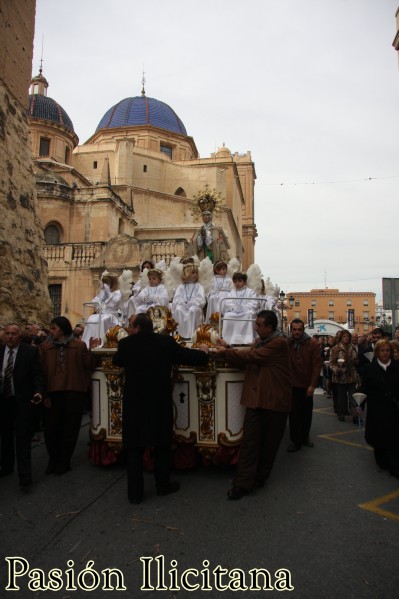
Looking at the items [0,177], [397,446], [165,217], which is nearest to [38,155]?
[165,217]

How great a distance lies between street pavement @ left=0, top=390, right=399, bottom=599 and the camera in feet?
9.87

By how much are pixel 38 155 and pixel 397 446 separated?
38527mm

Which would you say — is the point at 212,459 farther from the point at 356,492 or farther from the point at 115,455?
the point at 356,492

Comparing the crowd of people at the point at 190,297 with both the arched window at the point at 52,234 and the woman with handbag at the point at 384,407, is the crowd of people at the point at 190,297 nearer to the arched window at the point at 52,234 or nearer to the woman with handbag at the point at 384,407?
the woman with handbag at the point at 384,407

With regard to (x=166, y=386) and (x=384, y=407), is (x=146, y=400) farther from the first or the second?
(x=384, y=407)

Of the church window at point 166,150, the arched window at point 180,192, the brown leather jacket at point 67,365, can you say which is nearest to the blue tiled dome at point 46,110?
the arched window at point 180,192

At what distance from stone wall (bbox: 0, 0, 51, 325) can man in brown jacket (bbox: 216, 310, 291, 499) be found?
27.2 feet

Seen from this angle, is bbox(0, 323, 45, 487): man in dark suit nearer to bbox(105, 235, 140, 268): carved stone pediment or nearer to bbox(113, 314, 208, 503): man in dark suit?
bbox(113, 314, 208, 503): man in dark suit

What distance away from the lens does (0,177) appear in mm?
11820

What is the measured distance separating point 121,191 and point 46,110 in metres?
9.93

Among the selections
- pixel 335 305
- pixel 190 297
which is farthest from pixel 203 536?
pixel 335 305

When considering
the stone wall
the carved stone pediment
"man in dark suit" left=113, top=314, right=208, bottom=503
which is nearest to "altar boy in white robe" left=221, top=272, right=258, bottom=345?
"man in dark suit" left=113, top=314, right=208, bottom=503

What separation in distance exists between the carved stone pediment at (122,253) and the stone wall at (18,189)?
9304mm

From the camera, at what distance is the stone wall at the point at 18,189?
1166 centimetres
